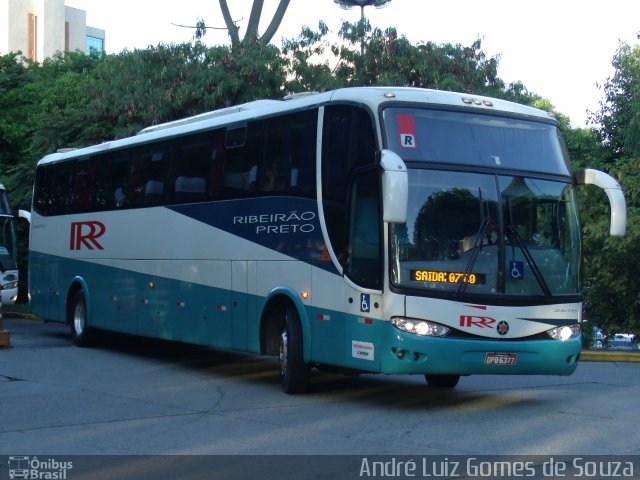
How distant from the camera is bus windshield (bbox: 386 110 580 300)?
413 inches

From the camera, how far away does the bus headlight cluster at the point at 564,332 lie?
35.8 feet

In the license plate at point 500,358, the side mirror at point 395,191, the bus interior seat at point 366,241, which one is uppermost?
the side mirror at point 395,191

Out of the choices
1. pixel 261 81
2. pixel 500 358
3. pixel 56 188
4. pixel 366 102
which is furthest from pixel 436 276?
pixel 261 81

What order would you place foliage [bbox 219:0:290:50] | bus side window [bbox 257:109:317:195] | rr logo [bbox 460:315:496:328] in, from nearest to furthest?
rr logo [bbox 460:315:496:328] → bus side window [bbox 257:109:317:195] → foliage [bbox 219:0:290:50]

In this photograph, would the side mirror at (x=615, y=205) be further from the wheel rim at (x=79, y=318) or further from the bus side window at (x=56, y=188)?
the bus side window at (x=56, y=188)

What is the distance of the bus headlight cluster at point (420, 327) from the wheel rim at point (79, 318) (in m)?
9.58

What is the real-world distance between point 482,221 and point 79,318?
34.0ft

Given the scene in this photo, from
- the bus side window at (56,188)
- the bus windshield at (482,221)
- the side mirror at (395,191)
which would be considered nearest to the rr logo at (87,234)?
the bus side window at (56,188)

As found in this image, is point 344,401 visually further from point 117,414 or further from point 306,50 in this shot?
point 306,50

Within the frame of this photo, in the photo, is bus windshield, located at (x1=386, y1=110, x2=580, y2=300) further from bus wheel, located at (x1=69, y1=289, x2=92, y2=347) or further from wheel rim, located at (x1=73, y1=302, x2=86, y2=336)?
wheel rim, located at (x1=73, y1=302, x2=86, y2=336)

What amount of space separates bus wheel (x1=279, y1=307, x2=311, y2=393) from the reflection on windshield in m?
2.07

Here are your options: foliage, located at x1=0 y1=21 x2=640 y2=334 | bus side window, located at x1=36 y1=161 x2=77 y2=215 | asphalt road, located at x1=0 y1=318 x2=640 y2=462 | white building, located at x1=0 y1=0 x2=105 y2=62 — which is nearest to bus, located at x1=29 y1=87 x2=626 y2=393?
asphalt road, located at x1=0 y1=318 x2=640 y2=462

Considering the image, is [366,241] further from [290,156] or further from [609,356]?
[609,356]

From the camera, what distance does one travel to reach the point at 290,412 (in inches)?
423
